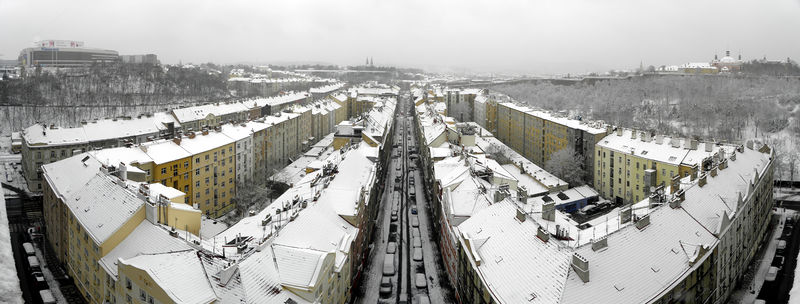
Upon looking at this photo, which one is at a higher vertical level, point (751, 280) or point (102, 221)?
point (102, 221)

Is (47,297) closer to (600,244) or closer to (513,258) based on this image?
(513,258)

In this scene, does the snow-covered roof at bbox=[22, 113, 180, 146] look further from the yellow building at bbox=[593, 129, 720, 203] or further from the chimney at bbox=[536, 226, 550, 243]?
the yellow building at bbox=[593, 129, 720, 203]

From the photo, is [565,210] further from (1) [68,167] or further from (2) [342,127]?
(1) [68,167]

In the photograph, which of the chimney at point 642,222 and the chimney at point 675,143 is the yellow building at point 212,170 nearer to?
the chimney at point 642,222

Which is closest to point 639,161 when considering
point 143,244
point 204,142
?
point 204,142

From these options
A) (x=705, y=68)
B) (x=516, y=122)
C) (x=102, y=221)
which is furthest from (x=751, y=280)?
(x=705, y=68)

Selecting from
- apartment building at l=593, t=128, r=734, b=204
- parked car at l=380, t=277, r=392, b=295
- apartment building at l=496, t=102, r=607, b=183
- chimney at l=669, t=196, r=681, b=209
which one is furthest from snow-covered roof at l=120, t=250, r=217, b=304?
apartment building at l=496, t=102, r=607, b=183
